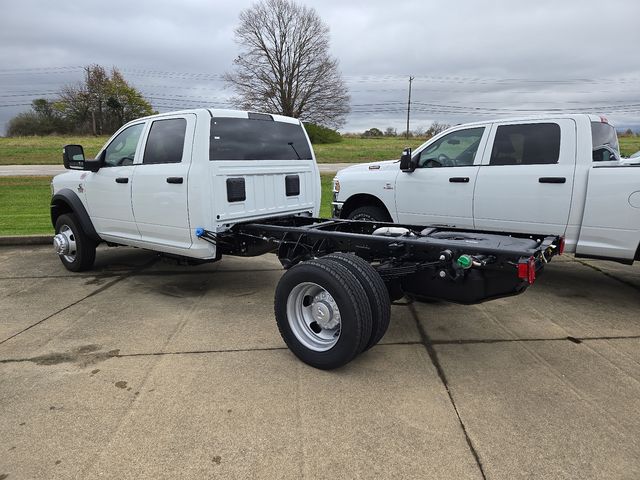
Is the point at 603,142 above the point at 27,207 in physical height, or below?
above

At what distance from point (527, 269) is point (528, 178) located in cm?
256

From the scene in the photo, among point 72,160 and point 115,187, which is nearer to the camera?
point 115,187

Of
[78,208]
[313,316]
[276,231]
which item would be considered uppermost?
[78,208]

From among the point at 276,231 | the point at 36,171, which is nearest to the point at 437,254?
the point at 276,231

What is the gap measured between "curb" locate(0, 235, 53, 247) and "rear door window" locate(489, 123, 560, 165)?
23.9ft

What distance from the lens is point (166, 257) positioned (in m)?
5.66

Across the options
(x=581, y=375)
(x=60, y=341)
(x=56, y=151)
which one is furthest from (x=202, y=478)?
(x=56, y=151)

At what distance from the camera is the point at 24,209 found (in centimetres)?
1116

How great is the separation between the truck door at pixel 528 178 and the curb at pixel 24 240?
277 inches

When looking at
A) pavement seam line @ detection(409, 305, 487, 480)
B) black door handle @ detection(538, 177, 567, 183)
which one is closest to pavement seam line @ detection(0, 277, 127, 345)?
pavement seam line @ detection(409, 305, 487, 480)

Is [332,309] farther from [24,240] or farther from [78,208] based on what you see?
[24,240]

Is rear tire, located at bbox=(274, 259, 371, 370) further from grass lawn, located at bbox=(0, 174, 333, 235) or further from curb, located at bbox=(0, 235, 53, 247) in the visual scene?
grass lawn, located at bbox=(0, 174, 333, 235)

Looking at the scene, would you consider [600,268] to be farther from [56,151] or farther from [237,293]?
[56,151]

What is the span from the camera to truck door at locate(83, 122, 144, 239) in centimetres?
549
